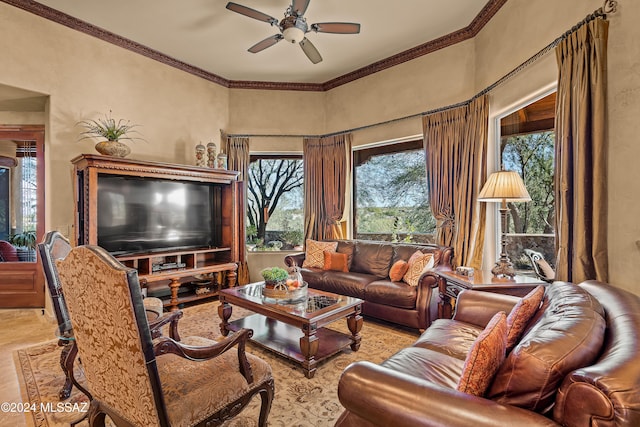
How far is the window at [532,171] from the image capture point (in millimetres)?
2980

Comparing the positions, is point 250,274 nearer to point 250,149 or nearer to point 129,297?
point 250,149

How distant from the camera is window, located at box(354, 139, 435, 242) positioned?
15.2ft

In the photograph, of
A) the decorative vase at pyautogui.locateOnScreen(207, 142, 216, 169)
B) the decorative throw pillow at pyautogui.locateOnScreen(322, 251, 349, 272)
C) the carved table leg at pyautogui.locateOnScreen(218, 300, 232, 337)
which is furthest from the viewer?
the decorative vase at pyautogui.locateOnScreen(207, 142, 216, 169)

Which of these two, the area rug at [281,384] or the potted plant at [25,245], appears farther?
the potted plant at [25,245]

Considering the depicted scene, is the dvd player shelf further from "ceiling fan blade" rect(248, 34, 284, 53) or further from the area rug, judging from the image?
"ceiling fan blade" rect(248, 34, 284, 53)

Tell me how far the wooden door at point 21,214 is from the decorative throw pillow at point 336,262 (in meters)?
3.62

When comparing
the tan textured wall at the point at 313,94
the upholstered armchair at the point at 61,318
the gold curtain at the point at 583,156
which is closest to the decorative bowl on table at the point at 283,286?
the upholstered armchair at the point at 61,318

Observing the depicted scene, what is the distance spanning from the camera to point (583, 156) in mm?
2131

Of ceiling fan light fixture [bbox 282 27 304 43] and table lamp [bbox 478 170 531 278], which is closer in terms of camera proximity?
table lamp [bbox 478 170 531 278]

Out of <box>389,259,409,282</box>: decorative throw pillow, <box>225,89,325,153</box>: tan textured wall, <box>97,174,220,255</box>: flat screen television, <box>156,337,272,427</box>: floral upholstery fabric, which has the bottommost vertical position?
<box>156,337,272,427</box>: floral upholstery fabric

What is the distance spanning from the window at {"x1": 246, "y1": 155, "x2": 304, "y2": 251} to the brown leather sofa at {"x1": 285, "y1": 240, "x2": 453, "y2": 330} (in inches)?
42.2

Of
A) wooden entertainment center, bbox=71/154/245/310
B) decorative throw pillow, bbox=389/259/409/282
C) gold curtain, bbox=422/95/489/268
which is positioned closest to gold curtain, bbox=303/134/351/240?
wooden entertainment center, bbox=71/154/245/310

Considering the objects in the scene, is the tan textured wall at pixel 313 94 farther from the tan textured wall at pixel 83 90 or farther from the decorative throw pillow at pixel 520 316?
the decorative throw pillow at pixel 520 316

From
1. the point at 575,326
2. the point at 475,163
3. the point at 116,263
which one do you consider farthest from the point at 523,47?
the point at 116,263
